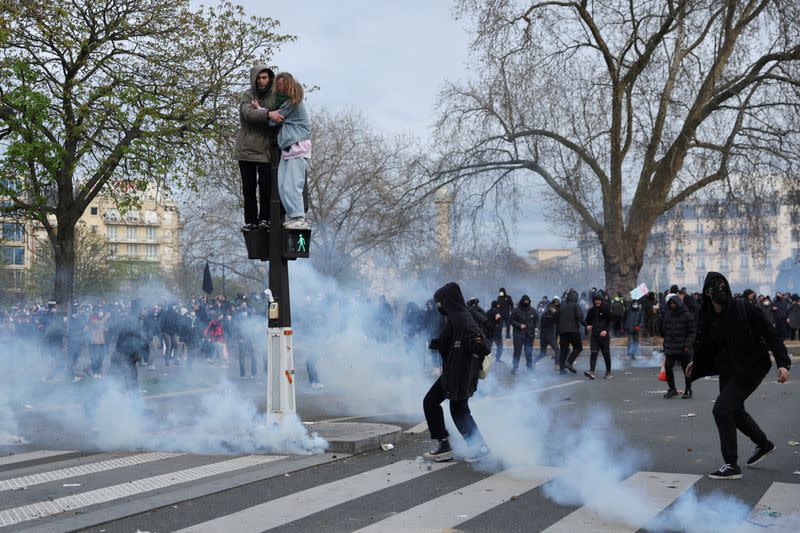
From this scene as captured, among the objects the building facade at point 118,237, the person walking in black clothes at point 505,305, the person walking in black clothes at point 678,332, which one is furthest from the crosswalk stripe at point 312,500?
the person walking in black clothes at point 505,305

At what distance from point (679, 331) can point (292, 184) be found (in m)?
8.09

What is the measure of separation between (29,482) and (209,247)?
4155 centimetres

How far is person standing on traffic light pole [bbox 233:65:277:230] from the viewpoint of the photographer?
9.43 metres

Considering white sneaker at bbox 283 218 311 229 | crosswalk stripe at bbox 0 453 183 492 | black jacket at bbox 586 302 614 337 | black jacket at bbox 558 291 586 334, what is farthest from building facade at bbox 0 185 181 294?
crosswalk stripe at bbox 0 453 183 492

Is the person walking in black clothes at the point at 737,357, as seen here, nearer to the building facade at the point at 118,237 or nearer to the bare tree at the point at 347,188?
the building facade at the point at 118,237

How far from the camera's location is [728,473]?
24.6ft

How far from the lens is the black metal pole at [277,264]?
9.43 m

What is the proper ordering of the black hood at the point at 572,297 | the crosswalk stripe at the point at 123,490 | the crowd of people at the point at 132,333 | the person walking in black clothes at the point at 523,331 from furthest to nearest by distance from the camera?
the person walking in black clothes at the point at 523,331
the black hood at the point at 572,297
the crowd of people at the point at 132,333
the crosswalk stripe at the point at 123,490

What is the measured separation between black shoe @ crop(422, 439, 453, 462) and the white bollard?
5.34ft

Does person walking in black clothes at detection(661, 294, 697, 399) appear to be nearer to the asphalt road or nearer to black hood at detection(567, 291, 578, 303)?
the asphalt road

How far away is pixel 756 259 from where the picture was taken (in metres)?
29.2

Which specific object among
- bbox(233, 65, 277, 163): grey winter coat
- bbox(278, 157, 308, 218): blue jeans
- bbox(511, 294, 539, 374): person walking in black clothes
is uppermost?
bbox(233, 65, 277, 163): grey winter coat

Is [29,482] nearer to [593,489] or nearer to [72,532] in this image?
[72,532]

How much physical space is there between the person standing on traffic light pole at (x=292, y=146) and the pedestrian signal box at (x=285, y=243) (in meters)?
0.09
